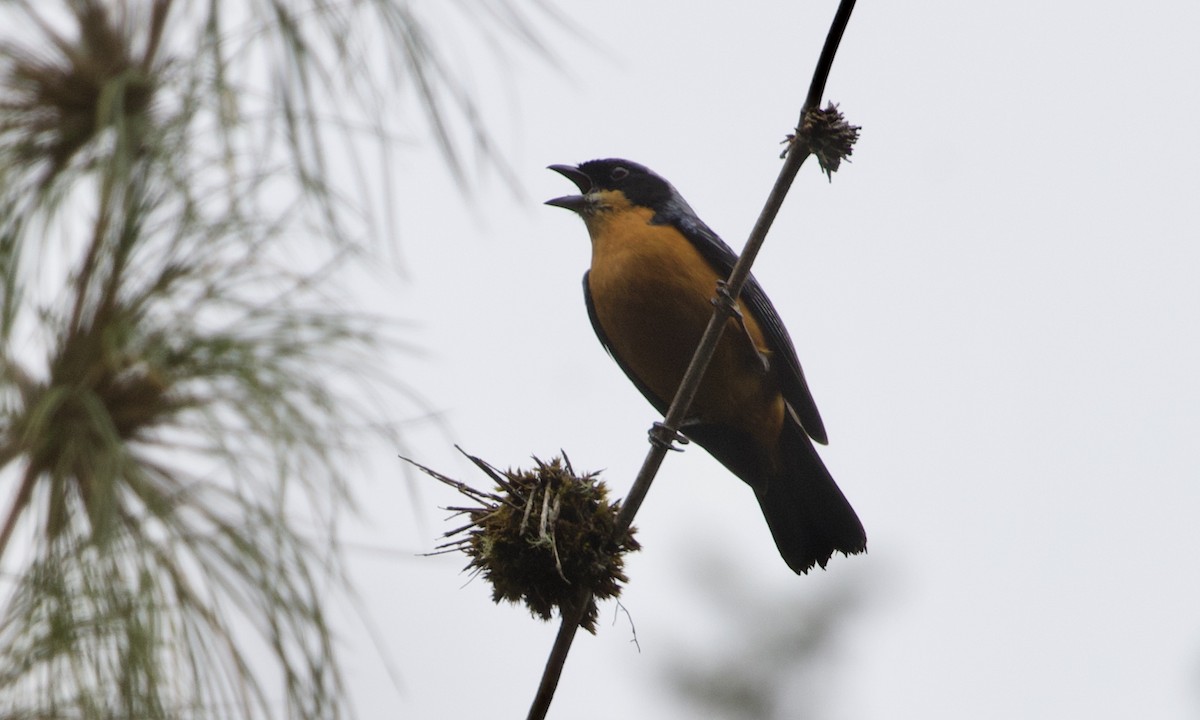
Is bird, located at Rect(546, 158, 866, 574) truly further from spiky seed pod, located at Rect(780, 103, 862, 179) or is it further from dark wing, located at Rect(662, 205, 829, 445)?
spiky seed pod, located at Rect(780, 103, 862, 179)

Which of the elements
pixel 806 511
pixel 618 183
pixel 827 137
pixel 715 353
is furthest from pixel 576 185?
pixel 827 137

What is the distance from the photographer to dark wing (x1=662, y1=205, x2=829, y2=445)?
3.68 m

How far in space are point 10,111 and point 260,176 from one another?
0.63 meters

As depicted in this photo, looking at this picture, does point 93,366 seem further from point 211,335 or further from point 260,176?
point 260,176

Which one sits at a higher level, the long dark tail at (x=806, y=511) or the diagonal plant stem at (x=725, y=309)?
the long dark tail at (x=806, y=511)

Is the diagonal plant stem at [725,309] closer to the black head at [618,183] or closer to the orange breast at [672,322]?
the orange breast at [672,322]

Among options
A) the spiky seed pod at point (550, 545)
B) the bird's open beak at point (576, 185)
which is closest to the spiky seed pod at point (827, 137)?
the spiky seed pod at point (550, 545)

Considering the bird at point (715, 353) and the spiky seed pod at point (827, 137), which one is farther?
the bird at point (715, 353)

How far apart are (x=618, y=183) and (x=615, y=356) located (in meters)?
0.55

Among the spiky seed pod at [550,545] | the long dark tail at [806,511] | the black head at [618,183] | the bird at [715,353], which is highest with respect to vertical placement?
the black head at [618,183]

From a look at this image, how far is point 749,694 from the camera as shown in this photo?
771 centimetres

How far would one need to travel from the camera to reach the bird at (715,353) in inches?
139

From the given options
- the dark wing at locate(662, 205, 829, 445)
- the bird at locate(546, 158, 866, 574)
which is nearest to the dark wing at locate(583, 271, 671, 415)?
the bird at locate(546, 158, 866, 574)

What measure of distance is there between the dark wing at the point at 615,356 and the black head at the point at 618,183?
0.86 ft
